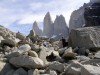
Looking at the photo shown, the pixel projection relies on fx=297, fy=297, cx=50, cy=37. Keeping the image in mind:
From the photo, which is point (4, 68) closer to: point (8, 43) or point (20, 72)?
point (20, 72)

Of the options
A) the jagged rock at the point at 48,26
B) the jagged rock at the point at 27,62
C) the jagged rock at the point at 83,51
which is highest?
the jagged rock at the point at 27,62

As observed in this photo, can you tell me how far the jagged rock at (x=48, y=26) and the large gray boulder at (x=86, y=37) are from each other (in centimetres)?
10443

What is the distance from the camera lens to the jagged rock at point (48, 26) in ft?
389

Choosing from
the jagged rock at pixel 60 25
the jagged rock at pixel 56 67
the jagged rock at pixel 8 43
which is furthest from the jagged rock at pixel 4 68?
the jagged rock at pixel 60 25

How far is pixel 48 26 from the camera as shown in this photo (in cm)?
12094

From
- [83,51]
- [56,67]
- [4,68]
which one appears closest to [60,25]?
[83,51]

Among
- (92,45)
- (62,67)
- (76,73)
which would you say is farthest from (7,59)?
(92,45)

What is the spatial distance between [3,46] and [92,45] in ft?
12.5

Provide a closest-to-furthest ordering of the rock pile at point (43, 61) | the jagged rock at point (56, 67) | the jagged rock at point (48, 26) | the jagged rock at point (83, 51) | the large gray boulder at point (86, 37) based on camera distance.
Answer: the rock pile at point (43, 61), the jagged rock at point (56, 67), the jagged rock at point (83, 51), the large gray boulder at point (86, 37), the jagged rock at point (48, 26)

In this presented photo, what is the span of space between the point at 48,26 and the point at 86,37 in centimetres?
10839

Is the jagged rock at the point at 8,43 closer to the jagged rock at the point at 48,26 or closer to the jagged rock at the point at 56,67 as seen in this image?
the jagged rock at the point at 56,67

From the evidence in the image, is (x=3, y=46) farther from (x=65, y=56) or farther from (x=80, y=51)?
(x=80, y=51)

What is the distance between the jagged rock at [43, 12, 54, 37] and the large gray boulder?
104429 mm

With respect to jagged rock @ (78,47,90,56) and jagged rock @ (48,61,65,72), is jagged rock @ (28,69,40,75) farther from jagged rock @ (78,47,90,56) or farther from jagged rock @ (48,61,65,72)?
jagged rock @ (78,47,90,56)
